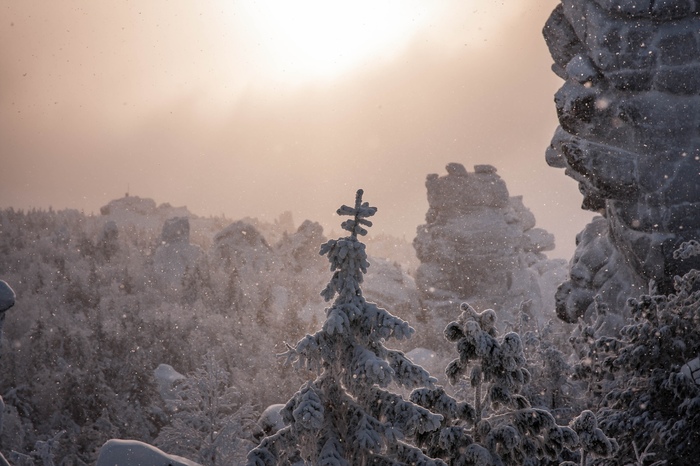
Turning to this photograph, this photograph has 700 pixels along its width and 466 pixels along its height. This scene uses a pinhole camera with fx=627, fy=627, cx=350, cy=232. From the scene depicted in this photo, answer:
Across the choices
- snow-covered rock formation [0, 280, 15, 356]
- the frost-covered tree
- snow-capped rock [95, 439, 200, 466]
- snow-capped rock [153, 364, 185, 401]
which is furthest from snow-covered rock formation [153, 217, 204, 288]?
snow-covered rock formation [0, 280, 15, 356]

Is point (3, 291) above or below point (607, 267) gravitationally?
below

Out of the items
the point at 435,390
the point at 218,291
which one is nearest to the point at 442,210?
the point at 218,291

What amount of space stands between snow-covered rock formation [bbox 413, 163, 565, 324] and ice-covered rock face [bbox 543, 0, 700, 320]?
28.9 metres

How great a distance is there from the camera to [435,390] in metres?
9.73

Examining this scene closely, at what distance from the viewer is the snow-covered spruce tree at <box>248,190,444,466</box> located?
8.81 metres

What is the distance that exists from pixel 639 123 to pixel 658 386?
45.3ft

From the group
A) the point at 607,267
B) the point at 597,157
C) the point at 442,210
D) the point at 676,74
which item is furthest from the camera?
the point at 442,210

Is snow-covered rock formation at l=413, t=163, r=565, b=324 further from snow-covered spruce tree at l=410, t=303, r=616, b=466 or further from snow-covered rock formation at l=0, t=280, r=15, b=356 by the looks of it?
snow-covered rock formation at l=0, t=280, r=15, b=356

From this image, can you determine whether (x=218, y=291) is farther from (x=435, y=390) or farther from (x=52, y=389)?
(x=435, y=390)

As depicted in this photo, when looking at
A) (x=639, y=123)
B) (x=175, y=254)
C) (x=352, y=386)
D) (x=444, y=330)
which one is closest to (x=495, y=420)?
(x=444, y=330)

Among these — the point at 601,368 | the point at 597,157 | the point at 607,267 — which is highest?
the point at 597,157

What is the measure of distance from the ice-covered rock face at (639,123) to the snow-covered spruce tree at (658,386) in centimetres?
1099

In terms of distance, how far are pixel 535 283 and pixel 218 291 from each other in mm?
29262

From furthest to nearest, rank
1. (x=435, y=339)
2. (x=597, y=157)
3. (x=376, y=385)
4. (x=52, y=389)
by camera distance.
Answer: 1. (x=435, y=339)
2. (x=52, y=389)
3. (x=597, y=157)
4. (x=376, y=385)
